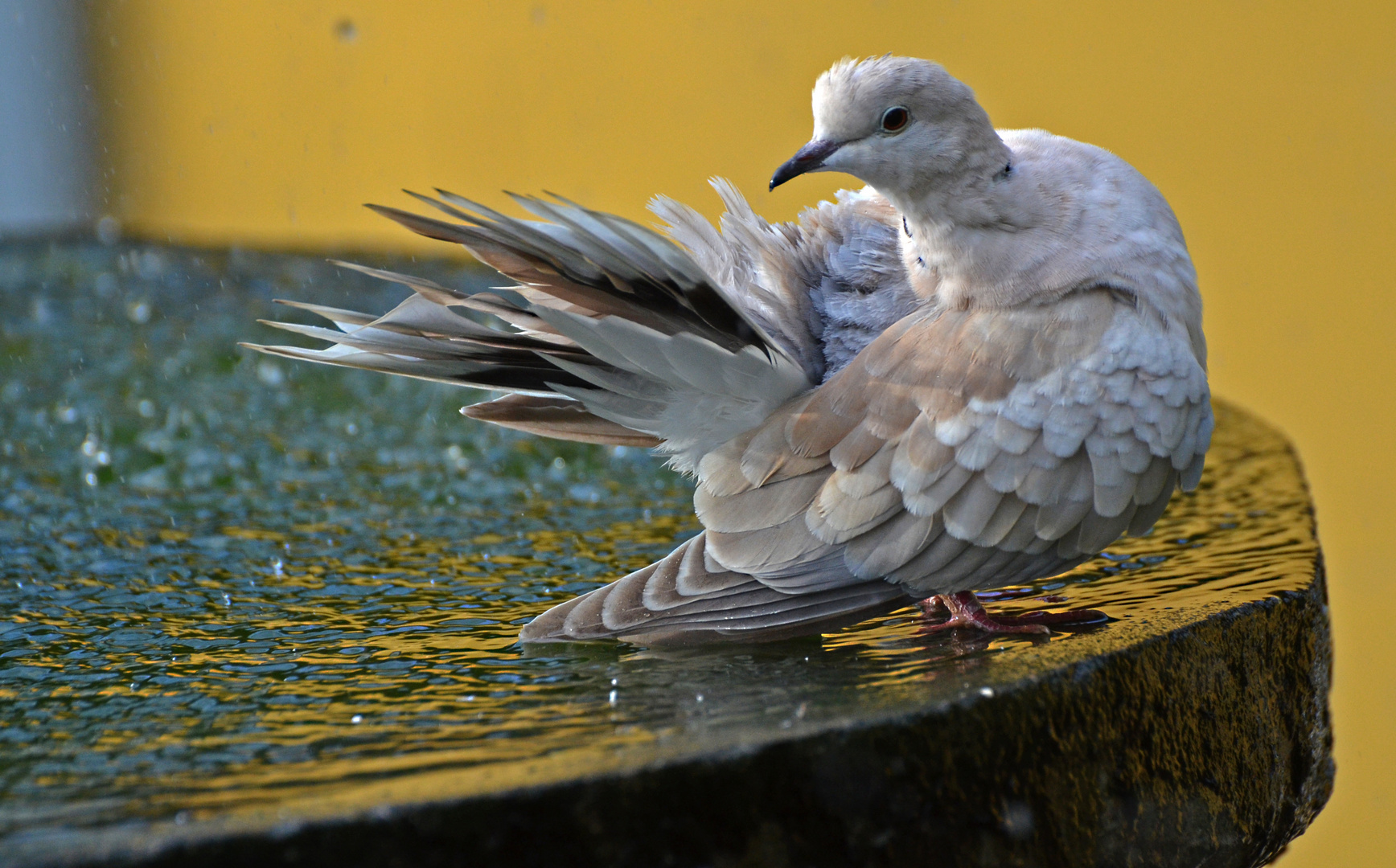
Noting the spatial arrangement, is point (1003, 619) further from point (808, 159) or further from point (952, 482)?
point (808, 159)

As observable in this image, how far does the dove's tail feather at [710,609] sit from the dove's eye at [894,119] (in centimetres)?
58

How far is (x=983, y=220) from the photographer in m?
1.70

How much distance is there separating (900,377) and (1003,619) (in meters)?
0.36

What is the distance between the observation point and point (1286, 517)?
7.51 ft

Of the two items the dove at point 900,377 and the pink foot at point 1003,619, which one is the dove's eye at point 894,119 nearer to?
the dove at point 900,377

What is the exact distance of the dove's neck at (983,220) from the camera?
1683 millimetres

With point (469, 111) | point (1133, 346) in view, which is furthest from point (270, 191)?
point (1133, 346)

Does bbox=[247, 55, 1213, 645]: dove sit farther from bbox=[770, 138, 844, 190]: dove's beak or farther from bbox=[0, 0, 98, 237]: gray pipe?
bbox=[0, 0, 98, 237]: gray pipe

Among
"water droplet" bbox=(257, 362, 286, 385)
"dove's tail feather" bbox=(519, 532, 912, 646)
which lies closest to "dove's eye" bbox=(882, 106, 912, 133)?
"dove's tail feather" bbox=(519, 532, 912, 646)

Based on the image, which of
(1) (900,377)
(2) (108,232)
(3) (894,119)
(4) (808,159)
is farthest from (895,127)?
(2) (108,232)

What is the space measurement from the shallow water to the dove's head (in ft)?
2.01

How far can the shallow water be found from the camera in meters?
1.31

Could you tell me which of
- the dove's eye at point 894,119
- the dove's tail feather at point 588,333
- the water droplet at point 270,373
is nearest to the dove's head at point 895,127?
the dove's eye at point 894,119

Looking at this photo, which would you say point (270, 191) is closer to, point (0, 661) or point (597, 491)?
point (597, 491)
